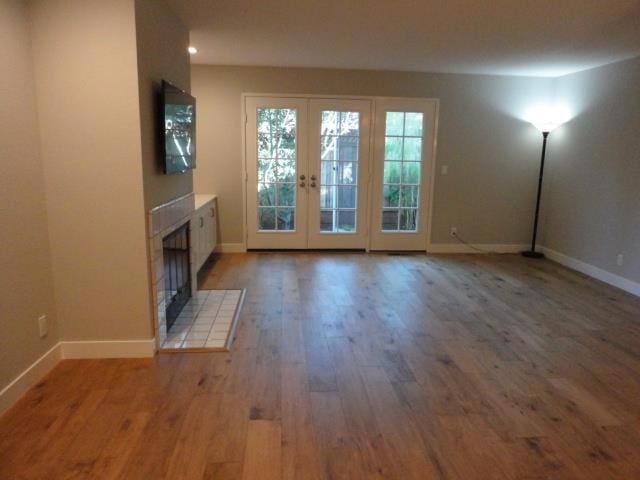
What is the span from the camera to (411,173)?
613 cm

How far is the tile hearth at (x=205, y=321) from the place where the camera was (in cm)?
319

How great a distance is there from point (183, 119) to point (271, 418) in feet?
7.69

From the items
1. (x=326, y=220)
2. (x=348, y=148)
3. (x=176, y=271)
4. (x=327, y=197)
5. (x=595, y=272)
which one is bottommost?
(x=595, y=272)

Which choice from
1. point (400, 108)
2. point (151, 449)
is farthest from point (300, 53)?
point (151, 449)

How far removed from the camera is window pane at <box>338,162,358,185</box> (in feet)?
19.8

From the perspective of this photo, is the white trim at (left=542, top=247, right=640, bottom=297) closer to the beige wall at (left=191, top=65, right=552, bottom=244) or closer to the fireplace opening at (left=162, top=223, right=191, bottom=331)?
the beige wall at (left=191, top=65, right=552, bottom=244)

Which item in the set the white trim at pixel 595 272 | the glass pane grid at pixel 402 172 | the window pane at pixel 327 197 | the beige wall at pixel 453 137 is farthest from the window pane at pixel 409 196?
the white trim at pixel 595 272

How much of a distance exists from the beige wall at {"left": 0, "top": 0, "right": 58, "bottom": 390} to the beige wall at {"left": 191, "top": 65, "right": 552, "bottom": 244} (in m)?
3.27

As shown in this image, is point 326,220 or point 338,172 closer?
point 338,172

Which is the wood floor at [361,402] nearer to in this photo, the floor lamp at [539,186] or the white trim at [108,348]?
the white trim at [108,348]

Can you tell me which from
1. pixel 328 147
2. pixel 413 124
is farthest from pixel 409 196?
pixel 328 147

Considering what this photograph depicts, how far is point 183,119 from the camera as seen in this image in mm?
3498

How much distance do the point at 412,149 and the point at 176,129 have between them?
3.62 meters

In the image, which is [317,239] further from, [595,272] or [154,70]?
[154,70]
